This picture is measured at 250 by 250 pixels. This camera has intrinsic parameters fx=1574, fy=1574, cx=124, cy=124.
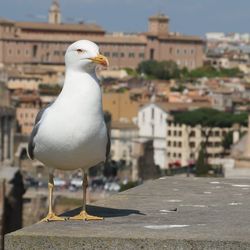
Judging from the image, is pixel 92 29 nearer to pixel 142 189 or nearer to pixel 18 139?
pixel 18 139

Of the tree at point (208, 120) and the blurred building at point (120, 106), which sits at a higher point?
the blurred building at point (120, 106)

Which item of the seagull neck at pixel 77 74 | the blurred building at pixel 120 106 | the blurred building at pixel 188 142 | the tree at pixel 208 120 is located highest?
the blurred building at pixel 120 106

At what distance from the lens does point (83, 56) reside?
4891mm

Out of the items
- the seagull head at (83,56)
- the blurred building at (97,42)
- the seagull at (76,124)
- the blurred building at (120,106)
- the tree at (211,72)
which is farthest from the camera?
the blurred building at (97,42)

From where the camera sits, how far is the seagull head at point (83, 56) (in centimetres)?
487

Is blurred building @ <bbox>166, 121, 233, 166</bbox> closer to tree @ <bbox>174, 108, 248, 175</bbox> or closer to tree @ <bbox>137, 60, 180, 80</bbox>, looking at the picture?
tree @ <bbox>174, 108, 248, 175</bbox>

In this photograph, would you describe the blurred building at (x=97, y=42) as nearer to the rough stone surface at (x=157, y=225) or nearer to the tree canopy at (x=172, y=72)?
the tree canopy at (x=172, y=72)

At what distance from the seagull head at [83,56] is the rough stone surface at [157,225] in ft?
1.48

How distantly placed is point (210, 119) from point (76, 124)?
56290 mm

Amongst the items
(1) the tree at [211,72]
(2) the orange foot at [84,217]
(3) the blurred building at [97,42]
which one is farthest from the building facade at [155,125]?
(2) the orange foot at [84,217]

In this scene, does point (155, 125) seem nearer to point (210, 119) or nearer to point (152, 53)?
point (210, 119)

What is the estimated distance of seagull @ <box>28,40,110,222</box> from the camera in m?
Answer: 4.77

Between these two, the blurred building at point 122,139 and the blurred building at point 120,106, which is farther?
the blurred building at point 120,106

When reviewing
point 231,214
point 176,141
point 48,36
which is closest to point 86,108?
point 231,214
